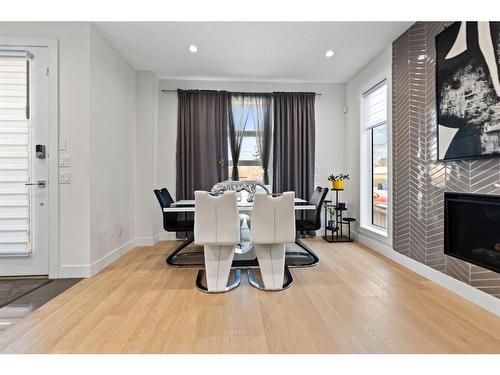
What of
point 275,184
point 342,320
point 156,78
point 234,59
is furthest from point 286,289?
point 156,78

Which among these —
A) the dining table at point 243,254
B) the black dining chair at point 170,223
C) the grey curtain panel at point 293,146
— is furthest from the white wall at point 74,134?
the grey curtain panel at point 293,146

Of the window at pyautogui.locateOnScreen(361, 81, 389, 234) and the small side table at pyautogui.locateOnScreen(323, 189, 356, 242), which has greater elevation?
the window at pyautogui.locateOnScreen(361, 81, 389, 234)

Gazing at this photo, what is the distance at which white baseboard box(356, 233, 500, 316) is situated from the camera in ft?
6.25

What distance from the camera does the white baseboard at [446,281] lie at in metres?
1.91

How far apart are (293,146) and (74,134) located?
124 inches

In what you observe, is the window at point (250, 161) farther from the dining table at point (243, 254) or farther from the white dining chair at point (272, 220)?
the white dining chair at point (272, 220)

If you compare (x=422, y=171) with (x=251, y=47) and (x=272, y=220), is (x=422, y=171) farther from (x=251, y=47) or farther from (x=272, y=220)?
(x=251, y=47)

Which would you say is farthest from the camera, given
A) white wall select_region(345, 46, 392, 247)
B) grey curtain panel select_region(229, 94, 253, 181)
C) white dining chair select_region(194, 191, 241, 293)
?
grey curtain panel select_region(229, 94, 253, 181)

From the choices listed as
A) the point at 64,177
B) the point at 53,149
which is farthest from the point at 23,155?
the point at 64,177

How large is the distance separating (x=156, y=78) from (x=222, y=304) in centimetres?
373

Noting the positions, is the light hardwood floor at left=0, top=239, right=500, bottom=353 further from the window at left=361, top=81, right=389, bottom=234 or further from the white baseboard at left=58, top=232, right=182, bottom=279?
the window at left=361, top=81, right=389, bottom=234

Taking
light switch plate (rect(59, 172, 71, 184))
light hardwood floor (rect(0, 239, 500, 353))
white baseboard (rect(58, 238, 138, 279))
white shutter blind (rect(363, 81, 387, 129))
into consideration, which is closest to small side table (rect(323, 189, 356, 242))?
white shutter blind (rect(363, 81, 387, 129))

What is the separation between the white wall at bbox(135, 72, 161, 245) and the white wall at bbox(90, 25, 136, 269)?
0.10 metres
